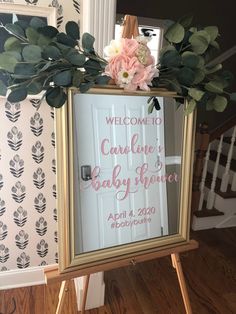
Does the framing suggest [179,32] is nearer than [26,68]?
No

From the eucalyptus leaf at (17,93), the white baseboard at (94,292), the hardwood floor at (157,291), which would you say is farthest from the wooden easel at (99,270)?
the eucalyptus leaf at (17,93)

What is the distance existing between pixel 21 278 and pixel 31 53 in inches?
55.9

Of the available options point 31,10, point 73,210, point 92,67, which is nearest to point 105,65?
point 92,67

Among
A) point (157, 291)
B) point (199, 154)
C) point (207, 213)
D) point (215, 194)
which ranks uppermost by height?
point (199, 154)

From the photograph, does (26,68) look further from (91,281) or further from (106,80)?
(91,281)

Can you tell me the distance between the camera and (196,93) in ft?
3.14

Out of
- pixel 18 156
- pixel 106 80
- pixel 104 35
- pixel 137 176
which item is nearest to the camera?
pixel 106 80

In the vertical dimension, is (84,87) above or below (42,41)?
below

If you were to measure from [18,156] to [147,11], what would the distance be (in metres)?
2.60

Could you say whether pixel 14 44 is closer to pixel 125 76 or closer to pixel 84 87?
pixel 84 87

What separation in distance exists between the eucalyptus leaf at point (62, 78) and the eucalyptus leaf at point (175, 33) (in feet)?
1.20

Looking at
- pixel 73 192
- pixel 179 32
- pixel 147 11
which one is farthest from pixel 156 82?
pixel 147 11

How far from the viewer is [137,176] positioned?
3.52 ft

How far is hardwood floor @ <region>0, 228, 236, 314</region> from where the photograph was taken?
5.28ft
